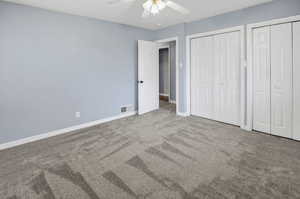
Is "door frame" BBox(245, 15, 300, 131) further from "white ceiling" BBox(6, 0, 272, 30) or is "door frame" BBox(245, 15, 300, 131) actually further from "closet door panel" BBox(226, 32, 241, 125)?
"white ceiling" BBox(6, 0, 272, 30)

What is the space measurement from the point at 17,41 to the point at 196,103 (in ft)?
13.1

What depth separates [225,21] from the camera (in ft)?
11.7

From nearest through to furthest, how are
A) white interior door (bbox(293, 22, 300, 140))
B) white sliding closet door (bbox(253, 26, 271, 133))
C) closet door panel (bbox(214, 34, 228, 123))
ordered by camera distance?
white interior door (bbox(293, 22, 300, 140)) → white sliding closet door (bbox(253, 26, 271, 133)) → closet door panel (bbox(214, 34, 228, 123))

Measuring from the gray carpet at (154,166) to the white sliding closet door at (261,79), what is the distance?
336 mm

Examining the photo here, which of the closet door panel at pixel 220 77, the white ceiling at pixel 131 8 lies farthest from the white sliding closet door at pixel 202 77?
the white ceiling at pixel 131 8

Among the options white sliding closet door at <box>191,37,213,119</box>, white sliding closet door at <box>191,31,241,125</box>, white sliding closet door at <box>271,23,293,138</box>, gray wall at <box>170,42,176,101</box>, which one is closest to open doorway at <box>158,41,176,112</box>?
gray wall at <box>170,42,176,101</box>

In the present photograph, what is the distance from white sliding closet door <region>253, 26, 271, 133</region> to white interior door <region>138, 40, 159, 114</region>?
8.54 feet

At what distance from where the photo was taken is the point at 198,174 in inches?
78.9

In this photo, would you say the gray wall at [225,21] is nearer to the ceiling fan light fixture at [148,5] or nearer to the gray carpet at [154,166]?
the gray carpet at [154,166]

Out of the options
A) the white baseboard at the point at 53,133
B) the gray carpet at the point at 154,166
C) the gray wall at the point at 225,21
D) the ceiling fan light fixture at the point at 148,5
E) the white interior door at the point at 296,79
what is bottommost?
the gray carpet at the point at 154,166

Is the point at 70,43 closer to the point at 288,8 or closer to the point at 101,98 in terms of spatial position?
the point at 101,98

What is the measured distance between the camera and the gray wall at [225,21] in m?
2.84

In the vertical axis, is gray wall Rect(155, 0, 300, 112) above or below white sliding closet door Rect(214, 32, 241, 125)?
above

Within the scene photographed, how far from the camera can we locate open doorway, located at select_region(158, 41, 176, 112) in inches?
253
